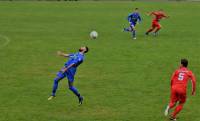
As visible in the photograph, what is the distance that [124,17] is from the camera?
60125 millimetres

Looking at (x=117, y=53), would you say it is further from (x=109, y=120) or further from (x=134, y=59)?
(x=109, y=120)

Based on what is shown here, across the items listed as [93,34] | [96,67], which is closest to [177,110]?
[96,67]

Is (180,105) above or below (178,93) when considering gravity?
below

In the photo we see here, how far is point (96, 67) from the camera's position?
95.9 feet

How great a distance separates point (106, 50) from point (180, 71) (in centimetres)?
1735

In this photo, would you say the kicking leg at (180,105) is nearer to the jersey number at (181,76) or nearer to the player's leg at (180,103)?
the player's leg at (180,103)

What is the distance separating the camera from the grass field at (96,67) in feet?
66.1

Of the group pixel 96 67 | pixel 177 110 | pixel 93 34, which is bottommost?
pixel 177 110

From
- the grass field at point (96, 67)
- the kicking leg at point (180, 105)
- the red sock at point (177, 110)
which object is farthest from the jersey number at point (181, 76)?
the grass field at point (96, 67)

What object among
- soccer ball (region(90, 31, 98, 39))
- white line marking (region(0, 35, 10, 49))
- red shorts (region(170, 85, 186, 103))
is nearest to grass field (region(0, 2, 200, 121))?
white line marking (region(0, 35, 10, 49))

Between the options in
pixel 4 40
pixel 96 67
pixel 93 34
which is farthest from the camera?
pixel 93 34

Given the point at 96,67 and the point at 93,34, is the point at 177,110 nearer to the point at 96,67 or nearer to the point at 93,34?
the point at 96,67

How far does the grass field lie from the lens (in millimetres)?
20156

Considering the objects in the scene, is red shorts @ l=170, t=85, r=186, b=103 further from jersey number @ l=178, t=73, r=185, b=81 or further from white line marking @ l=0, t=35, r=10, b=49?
white line marking @ l=0, t=35, r=10, b=49
